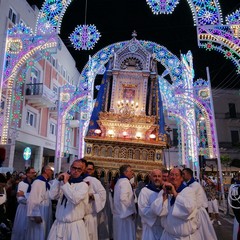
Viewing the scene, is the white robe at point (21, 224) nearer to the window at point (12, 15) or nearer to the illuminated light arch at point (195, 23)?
the illuminated light arch at point (195, 23)

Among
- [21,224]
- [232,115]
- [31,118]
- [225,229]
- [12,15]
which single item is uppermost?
[12,15]

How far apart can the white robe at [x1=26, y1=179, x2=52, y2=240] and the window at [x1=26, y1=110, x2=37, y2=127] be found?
1509cm

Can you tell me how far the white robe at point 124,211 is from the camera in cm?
557

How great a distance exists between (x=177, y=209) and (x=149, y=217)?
109 centimetres

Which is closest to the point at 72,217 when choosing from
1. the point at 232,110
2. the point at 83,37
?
the point at 83,37

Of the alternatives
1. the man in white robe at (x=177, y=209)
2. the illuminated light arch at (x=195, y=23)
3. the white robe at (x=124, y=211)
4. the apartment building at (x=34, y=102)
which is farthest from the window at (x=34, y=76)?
the man in white robe at (x=177, y=209)

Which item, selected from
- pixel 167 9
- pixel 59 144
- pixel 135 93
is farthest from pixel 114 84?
pixel 59 144

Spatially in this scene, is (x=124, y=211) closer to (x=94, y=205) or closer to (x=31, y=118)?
(x=94, y=205)

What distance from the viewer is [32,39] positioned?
1136cm

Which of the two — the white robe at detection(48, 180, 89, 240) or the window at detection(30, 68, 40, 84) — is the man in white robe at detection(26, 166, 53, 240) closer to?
the white robe at detection(48, 180, 89, 240)

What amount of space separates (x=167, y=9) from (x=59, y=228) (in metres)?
9.97

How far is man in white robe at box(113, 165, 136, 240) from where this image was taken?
18.3ft

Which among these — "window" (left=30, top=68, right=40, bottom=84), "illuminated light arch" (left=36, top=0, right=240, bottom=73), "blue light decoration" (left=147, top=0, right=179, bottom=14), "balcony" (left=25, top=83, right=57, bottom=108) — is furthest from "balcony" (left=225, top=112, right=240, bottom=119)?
"blue light decoration" (left=147, top=0, right=179, bottom=14)

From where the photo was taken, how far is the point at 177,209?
3.71 metres
